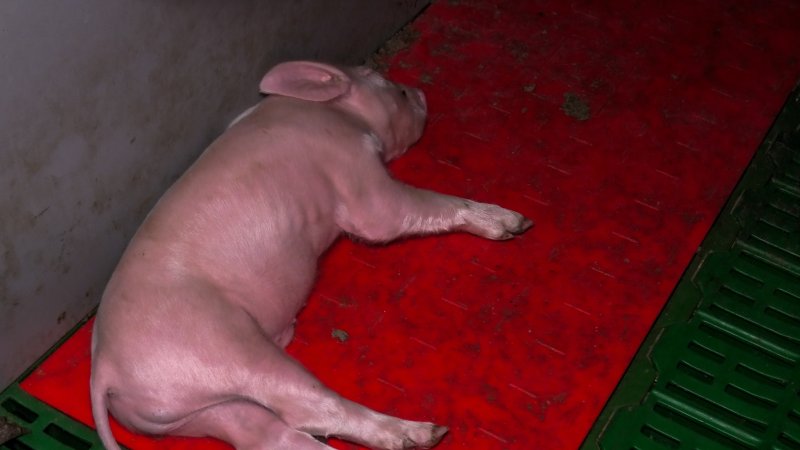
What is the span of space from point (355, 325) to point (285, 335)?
0.70 ft

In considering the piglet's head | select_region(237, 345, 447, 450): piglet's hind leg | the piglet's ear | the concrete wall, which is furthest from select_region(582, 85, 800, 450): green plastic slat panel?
the concrete wall

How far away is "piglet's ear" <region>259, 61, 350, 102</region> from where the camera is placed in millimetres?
3076

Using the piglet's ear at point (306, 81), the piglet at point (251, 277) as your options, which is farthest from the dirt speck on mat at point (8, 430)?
the piglet's ear at point (306, 81)


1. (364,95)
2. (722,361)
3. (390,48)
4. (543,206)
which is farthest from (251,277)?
(390,48)

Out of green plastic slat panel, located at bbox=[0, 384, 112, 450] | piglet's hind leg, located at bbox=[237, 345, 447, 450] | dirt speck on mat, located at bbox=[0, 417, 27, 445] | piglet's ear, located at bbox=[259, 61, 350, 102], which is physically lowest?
green plastic slat panel, located at bbox=[0, 384, 112, 450]

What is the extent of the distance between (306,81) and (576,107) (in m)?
1.10

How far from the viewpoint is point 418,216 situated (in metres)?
3.18

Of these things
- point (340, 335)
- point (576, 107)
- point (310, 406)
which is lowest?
point (340, 335)

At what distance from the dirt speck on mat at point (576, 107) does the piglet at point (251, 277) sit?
0.83m

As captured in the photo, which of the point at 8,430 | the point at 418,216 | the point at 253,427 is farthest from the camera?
the point at 418,216

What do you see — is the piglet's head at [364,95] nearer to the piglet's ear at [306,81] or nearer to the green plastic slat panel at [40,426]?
the piglet's ear at [306,81]

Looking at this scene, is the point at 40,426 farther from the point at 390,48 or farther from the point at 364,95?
the point at 390,48

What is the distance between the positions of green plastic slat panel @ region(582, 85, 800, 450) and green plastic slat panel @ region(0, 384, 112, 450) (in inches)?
49.8

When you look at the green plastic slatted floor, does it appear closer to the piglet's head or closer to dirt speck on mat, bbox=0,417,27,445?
dirt speck on mat, bbox=0,417,27,445
